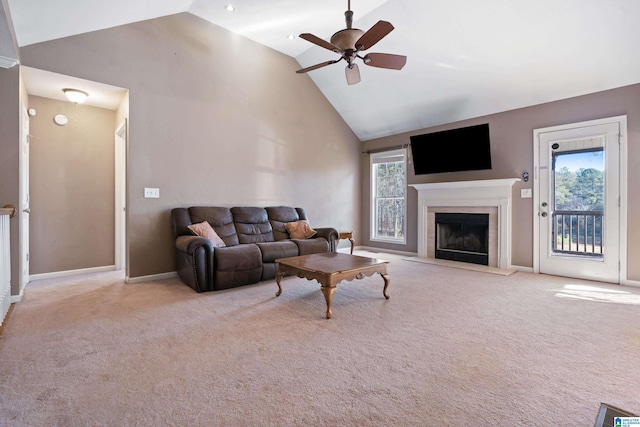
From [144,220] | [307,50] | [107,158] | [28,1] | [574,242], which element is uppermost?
[307,50]

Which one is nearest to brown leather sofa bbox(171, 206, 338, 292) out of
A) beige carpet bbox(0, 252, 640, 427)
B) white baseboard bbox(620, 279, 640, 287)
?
beige carpet bbox(0, 252, 640, 427)

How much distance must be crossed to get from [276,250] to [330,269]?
4.27ft

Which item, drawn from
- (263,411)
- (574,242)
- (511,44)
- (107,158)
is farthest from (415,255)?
(107,158)

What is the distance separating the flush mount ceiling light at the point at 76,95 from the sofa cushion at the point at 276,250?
2.88 metres

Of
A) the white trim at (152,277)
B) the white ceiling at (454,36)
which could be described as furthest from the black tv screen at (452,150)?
the white trim at (152,277)

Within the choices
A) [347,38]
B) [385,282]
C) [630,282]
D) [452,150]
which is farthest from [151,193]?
[630,282]

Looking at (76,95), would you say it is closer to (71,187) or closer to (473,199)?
(71,187)

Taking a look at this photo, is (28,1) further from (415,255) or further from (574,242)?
(574,242)

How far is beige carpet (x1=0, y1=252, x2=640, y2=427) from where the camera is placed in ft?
4.79

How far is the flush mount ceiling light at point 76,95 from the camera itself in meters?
3.80

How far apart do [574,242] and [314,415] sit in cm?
450

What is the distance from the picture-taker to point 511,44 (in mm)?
3857

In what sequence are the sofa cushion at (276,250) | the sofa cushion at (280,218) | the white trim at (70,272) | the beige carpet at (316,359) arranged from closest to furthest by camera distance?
the beige carpet at (316,359) → the sofa cushion at (276,250) → the white trim at (70,272) → the sofa cushion at (280,218)

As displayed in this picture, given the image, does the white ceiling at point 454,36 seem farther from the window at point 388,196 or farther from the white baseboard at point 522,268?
the white baseboard at point 522,268
